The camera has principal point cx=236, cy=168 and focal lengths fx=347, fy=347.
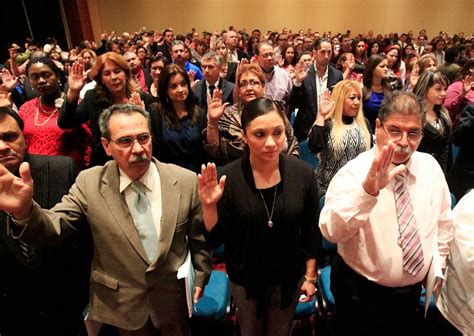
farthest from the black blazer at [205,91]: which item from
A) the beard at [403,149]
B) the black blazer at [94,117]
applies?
the beard at [403,149]

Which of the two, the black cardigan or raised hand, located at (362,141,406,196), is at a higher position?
raised hand, located at (362,141,406,196)

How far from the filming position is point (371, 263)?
1.69 m

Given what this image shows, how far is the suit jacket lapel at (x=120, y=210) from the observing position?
1.66 meters

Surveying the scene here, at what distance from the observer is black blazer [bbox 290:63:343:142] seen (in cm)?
414

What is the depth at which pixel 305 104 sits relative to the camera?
13.8 feet

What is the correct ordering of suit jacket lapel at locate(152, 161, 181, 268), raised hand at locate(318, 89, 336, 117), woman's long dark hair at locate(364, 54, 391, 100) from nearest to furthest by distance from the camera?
suit jacket lapel at locate(152, 161, 181, 268) → raised hand at locate(318, 89, 336, 117) → woman's long dark hair at locate(364, 54, 391, 100)

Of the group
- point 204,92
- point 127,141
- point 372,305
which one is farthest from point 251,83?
point 372,305

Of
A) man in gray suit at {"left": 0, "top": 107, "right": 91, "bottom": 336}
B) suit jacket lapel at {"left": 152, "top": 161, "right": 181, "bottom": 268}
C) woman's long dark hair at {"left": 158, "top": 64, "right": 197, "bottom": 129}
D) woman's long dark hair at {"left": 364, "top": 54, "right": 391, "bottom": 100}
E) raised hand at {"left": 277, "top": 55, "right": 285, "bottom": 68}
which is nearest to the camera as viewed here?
suit jacket lapel at {"left": 152, "top": 161, "right": 181, "bottom": 268}

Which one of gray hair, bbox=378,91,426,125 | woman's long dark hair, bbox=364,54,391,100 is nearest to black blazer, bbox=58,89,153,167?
gray hair, bbox=378,91,426,125

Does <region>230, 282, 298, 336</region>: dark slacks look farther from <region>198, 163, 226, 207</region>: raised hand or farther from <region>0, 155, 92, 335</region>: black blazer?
<region>0, 155, 92, 335</region>: black blazer

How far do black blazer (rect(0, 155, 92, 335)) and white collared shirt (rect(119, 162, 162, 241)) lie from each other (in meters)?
0.35

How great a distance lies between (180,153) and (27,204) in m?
1.56

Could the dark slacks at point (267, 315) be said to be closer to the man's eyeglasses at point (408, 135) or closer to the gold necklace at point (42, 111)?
the man's eyeglasses at point (408, 135)

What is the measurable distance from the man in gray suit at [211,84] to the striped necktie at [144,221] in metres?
2.30
